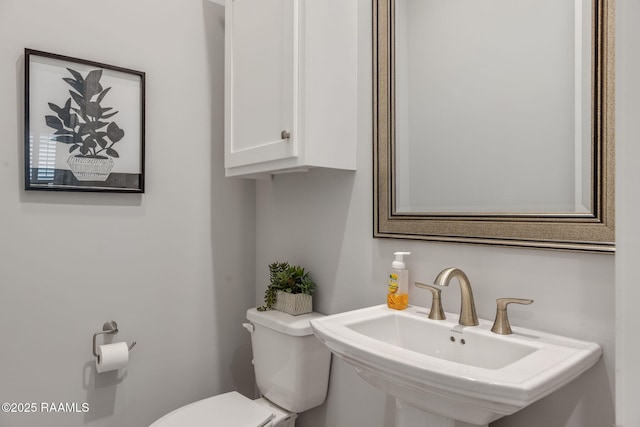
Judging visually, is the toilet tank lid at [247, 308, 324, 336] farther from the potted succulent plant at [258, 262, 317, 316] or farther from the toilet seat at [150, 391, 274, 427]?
the toilet seat at [150, 391, 274, 427]

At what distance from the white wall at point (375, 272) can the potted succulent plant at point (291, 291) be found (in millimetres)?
51

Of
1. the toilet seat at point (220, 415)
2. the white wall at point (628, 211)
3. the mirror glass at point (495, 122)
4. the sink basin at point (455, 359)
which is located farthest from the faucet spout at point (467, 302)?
the toilet seat at point (220, 415)

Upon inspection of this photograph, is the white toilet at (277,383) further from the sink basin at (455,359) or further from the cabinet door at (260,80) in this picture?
the cabinet door at (260,80)

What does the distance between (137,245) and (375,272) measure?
3.11 feet

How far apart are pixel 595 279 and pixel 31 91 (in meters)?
1.78

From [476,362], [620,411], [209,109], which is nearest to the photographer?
[620,411]

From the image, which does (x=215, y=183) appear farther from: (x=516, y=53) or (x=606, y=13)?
(x=606, y=13)

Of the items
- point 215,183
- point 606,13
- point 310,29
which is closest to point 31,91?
point 215,183

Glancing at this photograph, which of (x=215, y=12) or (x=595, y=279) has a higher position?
(x=215, y=12)

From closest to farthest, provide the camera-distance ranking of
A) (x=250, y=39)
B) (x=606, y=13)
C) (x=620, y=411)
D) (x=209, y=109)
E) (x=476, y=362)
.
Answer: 1. (x=620, y=411)
2. (x=606, y=13)
3. (x=476, y=362)
4. (x=250, y=39)
5. (x=209, y=109)

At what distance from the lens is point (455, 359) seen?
1084 mm

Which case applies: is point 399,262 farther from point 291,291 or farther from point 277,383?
point 277,383

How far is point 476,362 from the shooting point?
3.43 ft

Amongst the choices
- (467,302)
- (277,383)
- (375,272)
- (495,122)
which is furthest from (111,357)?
(495,122)
